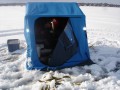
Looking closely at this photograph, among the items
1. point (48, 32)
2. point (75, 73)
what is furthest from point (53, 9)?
point (75, 73)

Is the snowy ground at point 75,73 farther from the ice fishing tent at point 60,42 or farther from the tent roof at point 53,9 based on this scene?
the tent roof at point 53,9

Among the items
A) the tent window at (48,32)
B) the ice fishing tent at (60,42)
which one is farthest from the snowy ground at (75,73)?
the tent window at (48,32)

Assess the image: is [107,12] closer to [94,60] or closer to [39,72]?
[94,60]

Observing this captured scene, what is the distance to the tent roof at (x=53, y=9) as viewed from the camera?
6589 mm

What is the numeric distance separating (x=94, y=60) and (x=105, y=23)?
577cm

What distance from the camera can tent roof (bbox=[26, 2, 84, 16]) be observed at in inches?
259

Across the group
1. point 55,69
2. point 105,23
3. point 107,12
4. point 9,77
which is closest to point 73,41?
point 55,69

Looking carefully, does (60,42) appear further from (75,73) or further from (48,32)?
(48,32)

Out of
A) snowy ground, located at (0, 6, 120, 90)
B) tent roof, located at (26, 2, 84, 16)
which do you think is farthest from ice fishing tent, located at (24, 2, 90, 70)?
snowy ground, located at (0, 6, 120, 90)

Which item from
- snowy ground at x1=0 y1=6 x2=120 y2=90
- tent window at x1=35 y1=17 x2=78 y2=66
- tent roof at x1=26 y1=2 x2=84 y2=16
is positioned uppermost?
tent roof at x1=26 y1=2 x2=84 y2=16

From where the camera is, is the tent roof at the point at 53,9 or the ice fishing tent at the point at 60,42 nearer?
the ice fishing tent at the point at 60,42

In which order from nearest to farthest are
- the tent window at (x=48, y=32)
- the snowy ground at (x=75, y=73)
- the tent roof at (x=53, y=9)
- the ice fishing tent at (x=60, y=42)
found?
1. the snowy ground at (x=75, y=73)
2. the ice fishing tent at (x=60, y=42)
3. the tent roof at (x=53, y=9)
4. the tent window at (x=48, y=32)

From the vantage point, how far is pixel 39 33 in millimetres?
7652

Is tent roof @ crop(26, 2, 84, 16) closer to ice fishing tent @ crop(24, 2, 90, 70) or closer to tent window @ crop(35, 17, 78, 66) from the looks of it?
ice fishing tent @ crop(24, 2, 90, 70)
